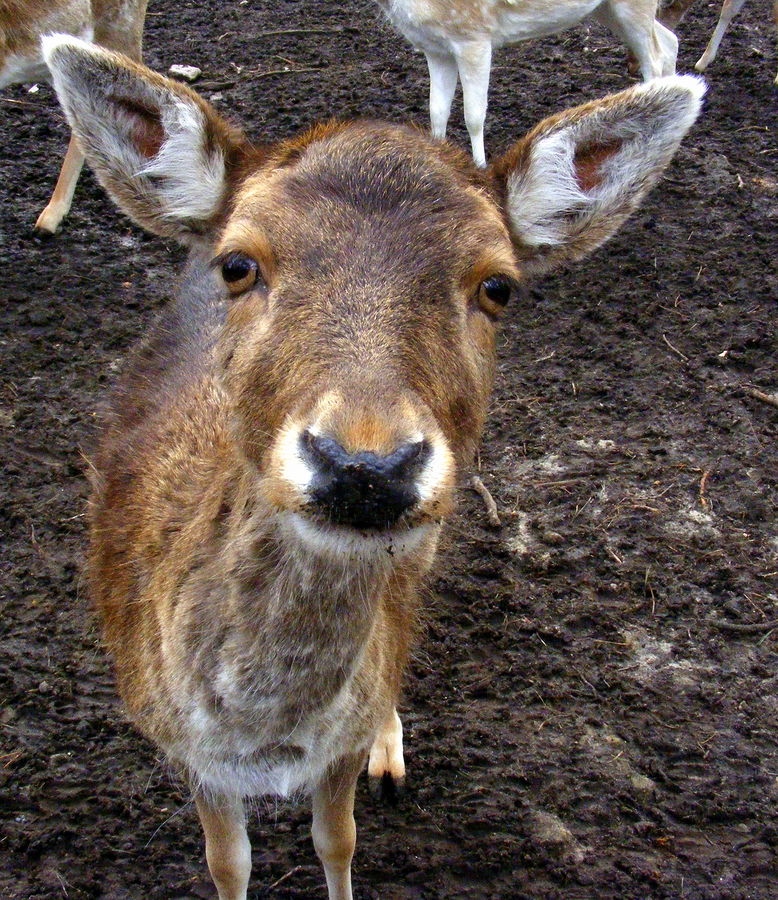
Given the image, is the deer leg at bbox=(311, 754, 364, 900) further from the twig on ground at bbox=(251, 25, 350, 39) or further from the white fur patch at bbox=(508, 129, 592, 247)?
the twig on ground at bbox=(251, 25, 350, 39)

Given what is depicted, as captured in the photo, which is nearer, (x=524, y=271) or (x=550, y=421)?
(x=524, y=271)

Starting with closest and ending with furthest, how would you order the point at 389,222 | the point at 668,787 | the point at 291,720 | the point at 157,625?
the point at 389,222
the point at 291,720
the point at 157,625
the point at 668,787

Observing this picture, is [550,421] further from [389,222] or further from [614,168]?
[389,222]

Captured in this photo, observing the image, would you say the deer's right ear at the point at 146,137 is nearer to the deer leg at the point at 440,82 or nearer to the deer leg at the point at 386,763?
the deer leg at the point at 386,763

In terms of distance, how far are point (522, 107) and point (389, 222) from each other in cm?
582

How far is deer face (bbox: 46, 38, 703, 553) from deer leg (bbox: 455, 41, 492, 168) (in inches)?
156

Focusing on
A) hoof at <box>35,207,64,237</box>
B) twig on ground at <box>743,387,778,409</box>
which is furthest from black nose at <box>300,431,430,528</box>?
hoof at <box>35,207,64,237</box>

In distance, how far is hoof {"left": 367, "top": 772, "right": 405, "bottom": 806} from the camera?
138 inches

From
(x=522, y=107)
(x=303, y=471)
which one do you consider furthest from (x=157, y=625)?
(x=522, y=107)

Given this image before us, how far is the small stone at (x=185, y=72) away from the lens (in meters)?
7.49

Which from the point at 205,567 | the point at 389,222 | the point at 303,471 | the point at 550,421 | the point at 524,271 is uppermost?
the point at 389,222

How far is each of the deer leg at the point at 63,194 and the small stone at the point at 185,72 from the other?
1.81 metres

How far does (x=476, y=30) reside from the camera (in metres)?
6.45

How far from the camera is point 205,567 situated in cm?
247
